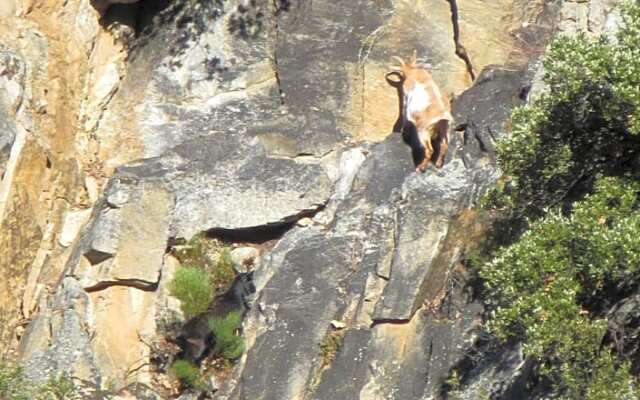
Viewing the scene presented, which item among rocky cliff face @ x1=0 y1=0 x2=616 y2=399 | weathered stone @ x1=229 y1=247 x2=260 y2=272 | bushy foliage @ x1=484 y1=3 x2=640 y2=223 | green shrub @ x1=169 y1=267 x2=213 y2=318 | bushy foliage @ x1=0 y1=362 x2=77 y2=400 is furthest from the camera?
weathered stone @ x1=229 y1=247 x2=260 y2=272

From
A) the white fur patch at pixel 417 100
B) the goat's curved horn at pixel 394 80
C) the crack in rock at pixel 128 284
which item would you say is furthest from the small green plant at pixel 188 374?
the goat's curved horn at pixel 394 80

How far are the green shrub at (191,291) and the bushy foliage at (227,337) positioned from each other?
233 mm

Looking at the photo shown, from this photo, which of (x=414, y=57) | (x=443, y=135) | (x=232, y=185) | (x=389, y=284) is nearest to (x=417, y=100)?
(x=443, y=135)

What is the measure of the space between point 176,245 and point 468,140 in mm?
3224

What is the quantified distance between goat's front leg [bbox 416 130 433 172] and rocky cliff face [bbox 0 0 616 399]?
10cm

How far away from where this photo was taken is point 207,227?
17844 mm

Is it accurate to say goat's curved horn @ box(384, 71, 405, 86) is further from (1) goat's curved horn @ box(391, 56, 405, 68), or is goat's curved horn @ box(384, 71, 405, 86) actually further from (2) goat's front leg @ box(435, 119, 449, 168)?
(2) goat's front leg @ box(435, 119, 449, 168)

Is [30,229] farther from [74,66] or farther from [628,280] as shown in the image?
[628,280]

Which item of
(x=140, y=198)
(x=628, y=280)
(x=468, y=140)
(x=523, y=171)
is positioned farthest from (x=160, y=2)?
(x=628, y=280)

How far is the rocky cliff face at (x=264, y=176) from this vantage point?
1636 cm

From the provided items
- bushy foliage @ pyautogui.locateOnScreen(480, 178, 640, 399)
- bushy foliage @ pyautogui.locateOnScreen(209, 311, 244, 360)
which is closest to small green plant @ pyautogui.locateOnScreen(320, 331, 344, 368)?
bushy foliage @ pyautogui.locateOnScreen(209, 311, 244, 360)

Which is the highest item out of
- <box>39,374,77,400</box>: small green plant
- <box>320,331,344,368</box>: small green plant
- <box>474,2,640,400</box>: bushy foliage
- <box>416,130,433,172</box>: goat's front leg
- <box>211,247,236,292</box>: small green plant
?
<box>474,2,640,400</box>: bushy foliage

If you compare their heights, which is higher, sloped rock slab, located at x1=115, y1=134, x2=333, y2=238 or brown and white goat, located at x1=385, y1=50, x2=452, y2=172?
brown and white goat, located at x1=385, y1=50, x2=452, y2=172

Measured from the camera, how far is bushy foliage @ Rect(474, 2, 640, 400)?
13.4 metres
